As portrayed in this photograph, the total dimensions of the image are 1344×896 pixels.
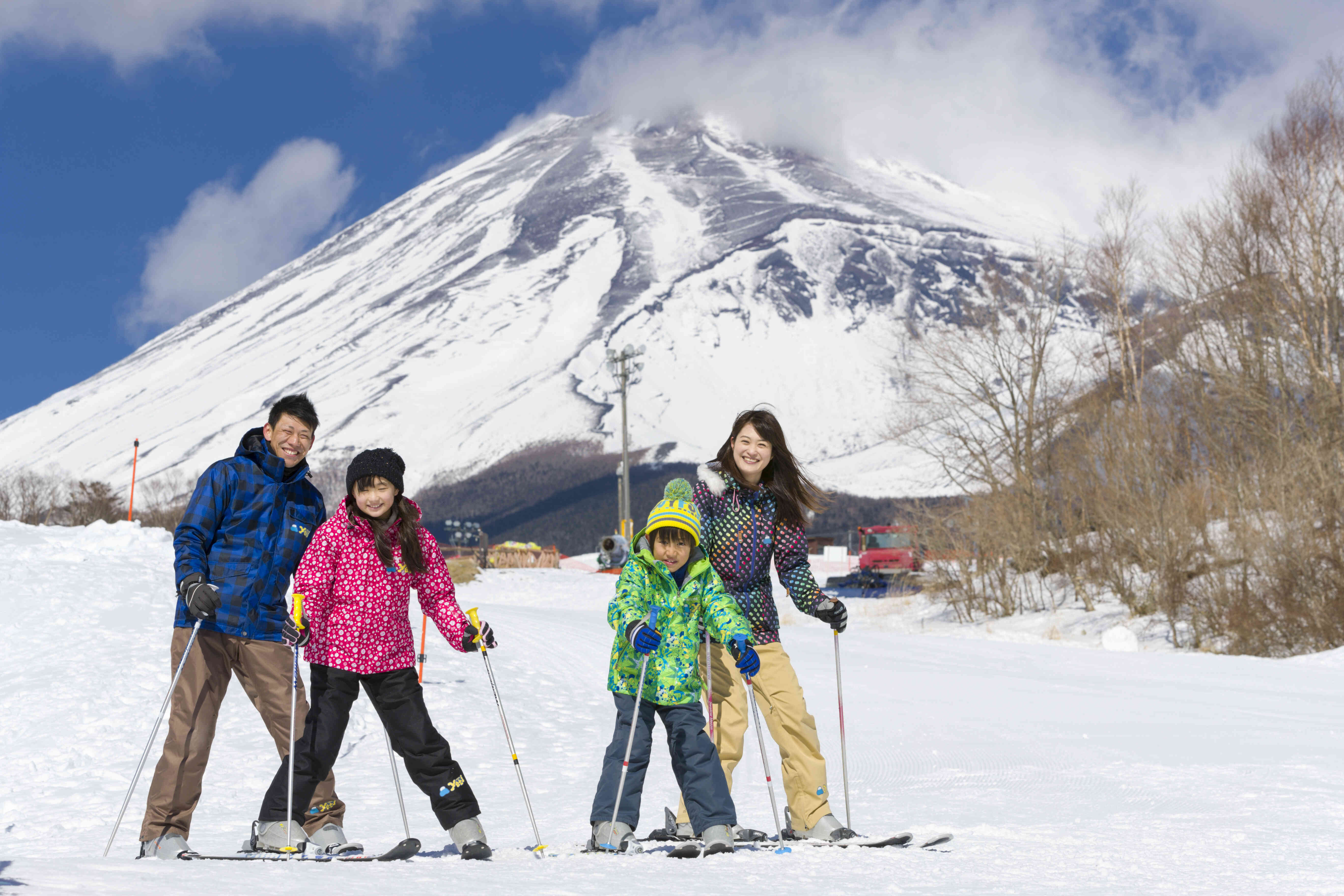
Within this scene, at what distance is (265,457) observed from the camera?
454 cm

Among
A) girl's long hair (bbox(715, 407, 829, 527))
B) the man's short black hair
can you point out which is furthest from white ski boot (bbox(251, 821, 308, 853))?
girl's long hair (bbox(715, 407, 829, 527))

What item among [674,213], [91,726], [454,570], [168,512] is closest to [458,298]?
[674,213]

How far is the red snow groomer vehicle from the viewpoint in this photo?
24.2 m

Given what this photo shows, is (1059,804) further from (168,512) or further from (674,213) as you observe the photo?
(674,213)

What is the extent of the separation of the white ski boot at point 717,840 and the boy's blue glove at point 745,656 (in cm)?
55

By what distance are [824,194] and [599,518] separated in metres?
94.9

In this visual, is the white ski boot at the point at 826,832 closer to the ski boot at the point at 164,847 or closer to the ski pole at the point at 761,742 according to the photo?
the ski pole at the point at 761,742

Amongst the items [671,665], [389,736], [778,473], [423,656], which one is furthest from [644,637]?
[423,656]

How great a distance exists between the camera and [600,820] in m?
4.20

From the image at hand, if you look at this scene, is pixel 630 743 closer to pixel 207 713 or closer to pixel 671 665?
pixel 671 665

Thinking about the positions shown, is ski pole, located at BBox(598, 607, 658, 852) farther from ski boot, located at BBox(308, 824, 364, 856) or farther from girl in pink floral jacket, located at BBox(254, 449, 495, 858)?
ski boot, located at BBox(308, 824, 364, 856)

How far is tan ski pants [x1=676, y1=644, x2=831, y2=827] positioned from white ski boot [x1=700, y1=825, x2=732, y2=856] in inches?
11.8

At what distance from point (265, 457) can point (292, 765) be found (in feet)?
3.97

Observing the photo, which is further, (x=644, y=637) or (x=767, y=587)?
(x=767, y=587)
